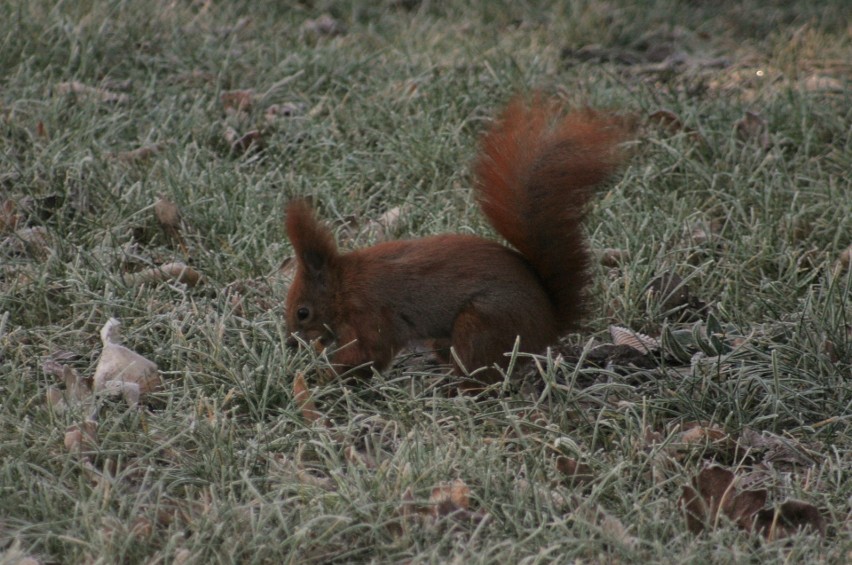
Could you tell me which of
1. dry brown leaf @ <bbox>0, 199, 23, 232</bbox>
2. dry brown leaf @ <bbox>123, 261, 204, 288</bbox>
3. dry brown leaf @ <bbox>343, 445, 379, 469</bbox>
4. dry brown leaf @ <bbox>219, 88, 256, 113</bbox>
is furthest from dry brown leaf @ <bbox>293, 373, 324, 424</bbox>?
dry brown leaf @ <bbox>219, 88, 256, 113</bbox>

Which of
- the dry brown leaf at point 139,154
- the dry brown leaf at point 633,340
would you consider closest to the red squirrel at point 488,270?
the dry brown leaf at point 633,340

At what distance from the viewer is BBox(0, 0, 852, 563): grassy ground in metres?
2.50

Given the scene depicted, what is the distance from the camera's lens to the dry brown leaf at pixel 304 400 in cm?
295

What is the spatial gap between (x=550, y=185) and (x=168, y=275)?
1275 millimetres

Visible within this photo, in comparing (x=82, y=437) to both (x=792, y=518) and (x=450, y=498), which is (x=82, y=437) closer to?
(x=450, y=498)

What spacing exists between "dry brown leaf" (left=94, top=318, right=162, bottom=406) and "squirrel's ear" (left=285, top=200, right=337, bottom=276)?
0.48 meters

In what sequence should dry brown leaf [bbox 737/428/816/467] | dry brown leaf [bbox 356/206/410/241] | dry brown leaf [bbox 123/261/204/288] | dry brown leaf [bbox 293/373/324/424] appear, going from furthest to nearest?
dry brown leaf [bbox 356/206/410/241] < dry brown leaf [bbox 123/261/204/288] < dry brown leaf [bbox 293/373/324/424] < dry brown leaf [bbox 737/428/816/467]

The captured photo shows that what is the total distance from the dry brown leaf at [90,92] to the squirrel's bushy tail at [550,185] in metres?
2.13

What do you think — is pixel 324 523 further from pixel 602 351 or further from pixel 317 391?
pixel 602 351

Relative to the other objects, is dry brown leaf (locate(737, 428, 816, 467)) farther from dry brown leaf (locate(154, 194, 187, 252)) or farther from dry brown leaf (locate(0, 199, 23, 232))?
dry brown leaf (locate(0, 199, 23, 232))

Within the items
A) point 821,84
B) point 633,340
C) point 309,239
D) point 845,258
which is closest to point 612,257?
point 633,340

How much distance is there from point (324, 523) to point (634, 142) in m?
2.36

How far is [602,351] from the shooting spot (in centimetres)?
340

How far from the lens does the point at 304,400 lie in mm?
2977
